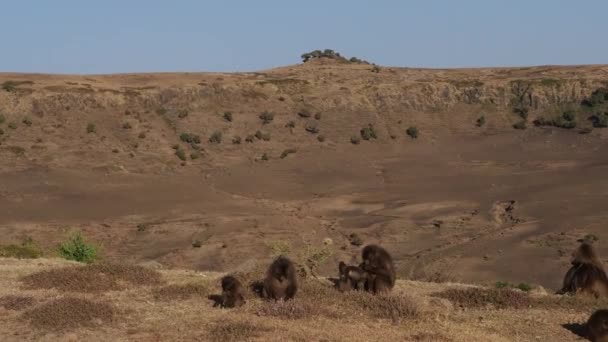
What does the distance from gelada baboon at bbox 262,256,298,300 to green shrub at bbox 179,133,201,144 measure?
57356 millimetres

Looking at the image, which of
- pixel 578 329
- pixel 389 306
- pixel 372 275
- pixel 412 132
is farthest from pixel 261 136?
pixel 578 329

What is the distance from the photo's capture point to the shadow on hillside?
549 inches

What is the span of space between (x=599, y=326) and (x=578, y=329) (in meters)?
0.95

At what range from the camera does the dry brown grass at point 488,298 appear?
1628cm

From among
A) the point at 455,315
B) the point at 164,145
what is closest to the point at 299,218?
the point at 164,145

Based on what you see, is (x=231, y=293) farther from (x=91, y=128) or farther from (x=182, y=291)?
(x=91, y=128)

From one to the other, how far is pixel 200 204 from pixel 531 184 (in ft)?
73.4

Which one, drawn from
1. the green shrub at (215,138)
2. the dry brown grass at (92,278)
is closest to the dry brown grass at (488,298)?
the dry brown grass at (92,278)

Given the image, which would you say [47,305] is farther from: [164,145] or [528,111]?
[528,111]

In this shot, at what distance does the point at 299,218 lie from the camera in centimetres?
5269

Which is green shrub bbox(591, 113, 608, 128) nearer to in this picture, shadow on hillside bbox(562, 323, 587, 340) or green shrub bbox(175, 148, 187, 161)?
green shrub bbox(175, 148, 187, 161)

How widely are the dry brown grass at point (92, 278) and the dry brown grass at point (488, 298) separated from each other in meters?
5.85

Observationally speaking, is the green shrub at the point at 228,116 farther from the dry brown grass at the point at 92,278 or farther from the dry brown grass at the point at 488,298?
the dry brown grass at the point at 488,298

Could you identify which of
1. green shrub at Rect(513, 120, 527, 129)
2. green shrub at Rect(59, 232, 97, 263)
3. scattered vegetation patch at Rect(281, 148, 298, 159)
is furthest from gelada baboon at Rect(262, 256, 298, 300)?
green shrub at Rect(513, 120, 527, 129)
